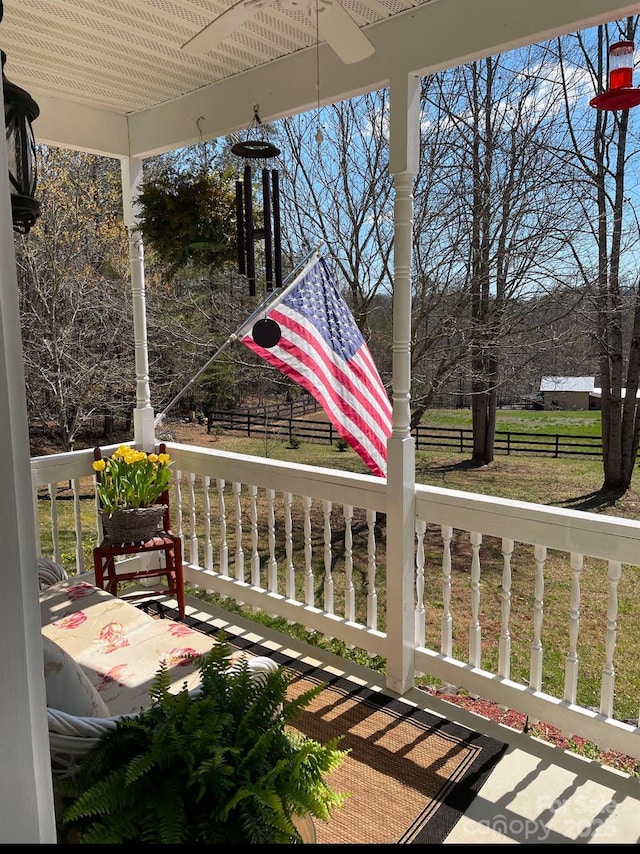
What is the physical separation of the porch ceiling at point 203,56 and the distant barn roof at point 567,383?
4389mm

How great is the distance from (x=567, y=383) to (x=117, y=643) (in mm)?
5403

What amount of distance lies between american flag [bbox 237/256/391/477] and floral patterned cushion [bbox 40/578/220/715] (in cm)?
120

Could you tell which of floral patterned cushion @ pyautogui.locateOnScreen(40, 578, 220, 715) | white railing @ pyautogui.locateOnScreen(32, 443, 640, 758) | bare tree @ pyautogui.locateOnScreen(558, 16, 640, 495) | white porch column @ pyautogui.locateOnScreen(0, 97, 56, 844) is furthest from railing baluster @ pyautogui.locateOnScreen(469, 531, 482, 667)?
bare tree @ pyautogui.locateOnScreen(558, 16, 640, 495)

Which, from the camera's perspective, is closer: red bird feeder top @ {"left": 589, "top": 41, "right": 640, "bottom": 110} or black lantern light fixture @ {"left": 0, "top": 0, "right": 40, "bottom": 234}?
black lantern light fixture @ {"left": 0, "top": 0, "right": 40, "bottom": 234}

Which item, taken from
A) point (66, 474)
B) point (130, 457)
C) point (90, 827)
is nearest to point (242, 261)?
point (130, 457)

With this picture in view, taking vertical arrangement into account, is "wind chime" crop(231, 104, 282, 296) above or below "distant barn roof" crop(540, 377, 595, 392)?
above

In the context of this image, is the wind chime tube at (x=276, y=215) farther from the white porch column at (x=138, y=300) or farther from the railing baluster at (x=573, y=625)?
the railing baluster at (x=573, y=625)

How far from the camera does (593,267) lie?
5910 mm

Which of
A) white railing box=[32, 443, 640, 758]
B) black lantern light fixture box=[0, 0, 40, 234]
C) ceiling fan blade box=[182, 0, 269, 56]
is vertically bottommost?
white railing box=[32, 443, 640, 758]

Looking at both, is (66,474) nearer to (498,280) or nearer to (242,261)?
(242,261)

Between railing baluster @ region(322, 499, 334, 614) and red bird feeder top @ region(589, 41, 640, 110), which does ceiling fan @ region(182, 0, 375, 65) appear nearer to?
red bird feeder top @ region(589, 41, 640, 110)

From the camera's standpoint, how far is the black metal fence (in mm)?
6559

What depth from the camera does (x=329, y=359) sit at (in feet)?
10.3

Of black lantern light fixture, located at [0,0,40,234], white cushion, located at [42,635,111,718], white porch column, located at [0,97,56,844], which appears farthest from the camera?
white cushion, located at [42,635,111,718]
